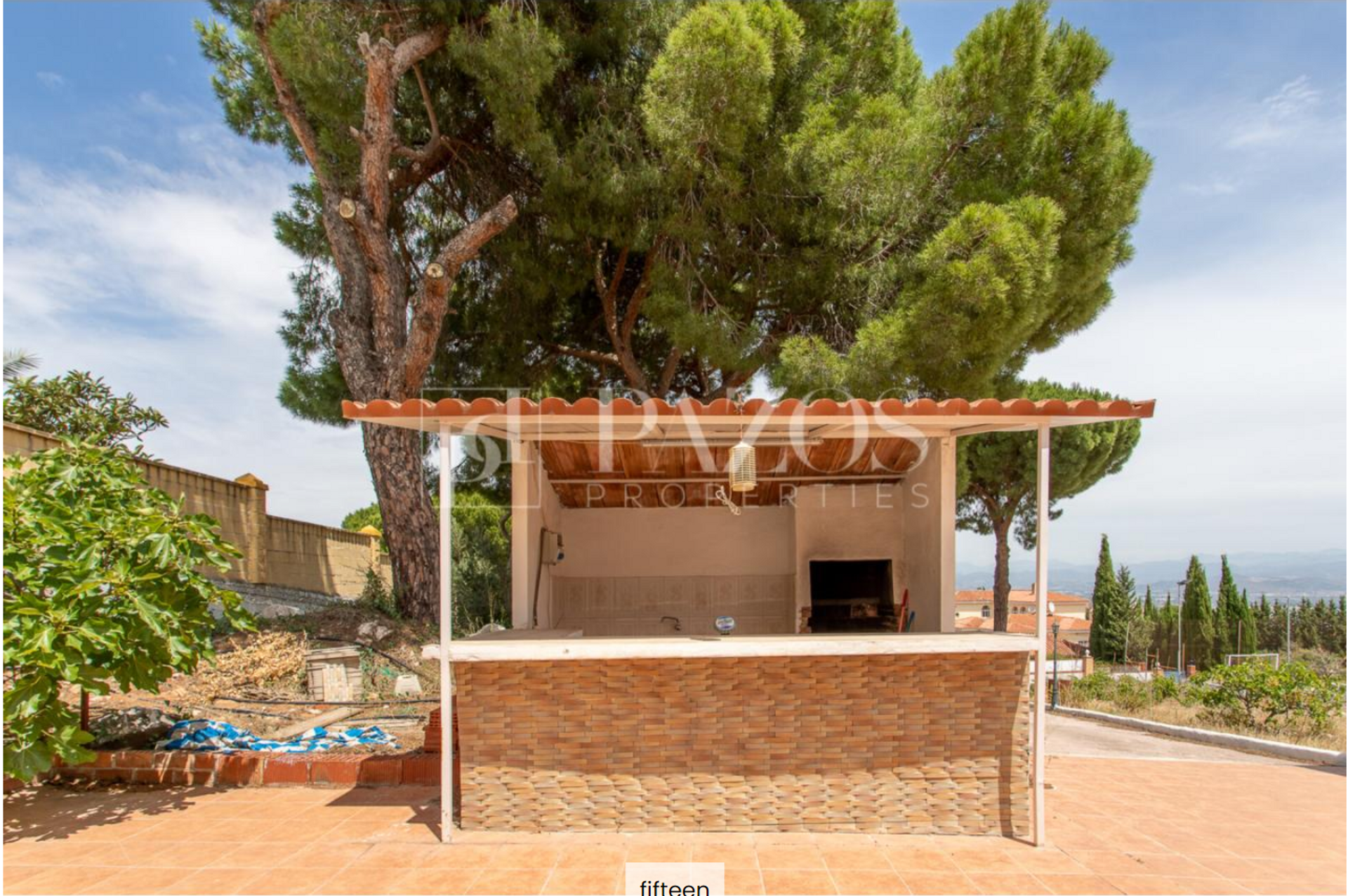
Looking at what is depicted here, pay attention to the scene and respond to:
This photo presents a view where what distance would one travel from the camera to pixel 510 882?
13.8ft

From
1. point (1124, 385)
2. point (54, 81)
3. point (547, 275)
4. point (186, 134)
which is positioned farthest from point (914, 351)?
point (54, 81)

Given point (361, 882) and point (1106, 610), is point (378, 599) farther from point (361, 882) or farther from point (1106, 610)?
point (1106, 610)

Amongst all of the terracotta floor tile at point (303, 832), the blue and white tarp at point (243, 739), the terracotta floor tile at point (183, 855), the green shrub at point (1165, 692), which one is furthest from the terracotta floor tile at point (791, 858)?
the green shrub at point (1165, 692)

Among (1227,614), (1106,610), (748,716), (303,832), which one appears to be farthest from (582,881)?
(1227,614)

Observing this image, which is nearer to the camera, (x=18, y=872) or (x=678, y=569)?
(x=18, y=872)

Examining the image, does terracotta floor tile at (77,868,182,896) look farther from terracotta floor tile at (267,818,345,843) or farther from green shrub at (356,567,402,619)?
green shrub at (356,567,402,619)

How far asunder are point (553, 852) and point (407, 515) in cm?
753

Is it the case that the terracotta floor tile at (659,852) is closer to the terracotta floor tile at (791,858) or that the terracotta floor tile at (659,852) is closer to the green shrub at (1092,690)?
the terracotta floor tile at (791,858)

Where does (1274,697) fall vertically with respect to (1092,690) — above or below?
above

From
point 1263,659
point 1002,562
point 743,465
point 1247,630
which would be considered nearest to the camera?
point 743,465

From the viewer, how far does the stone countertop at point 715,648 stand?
4.67m

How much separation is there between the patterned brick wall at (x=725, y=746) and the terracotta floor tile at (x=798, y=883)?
58cm

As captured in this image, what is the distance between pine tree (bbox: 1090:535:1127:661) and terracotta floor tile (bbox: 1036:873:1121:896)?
29.8 meters

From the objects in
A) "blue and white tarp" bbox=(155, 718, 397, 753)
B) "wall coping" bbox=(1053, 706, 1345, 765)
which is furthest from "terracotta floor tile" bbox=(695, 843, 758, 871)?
"wall coping" bbox=(1053, 706, 1345, 765)
